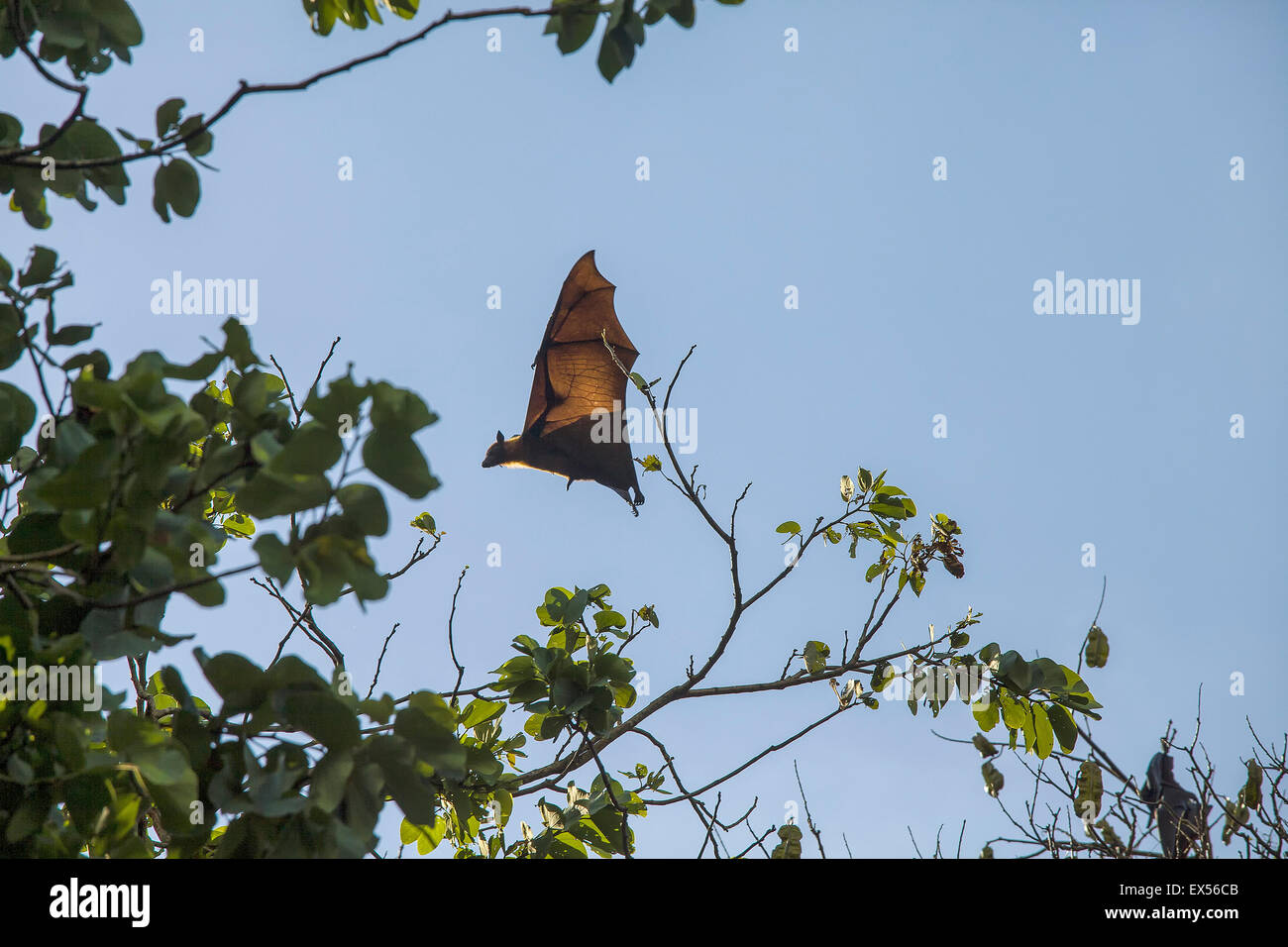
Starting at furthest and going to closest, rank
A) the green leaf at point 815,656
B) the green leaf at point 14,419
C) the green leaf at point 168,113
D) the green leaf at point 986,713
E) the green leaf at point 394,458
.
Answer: the green leaf at point 815,656 → the green leaf at point 986,713 → the green leaf at point 168,113 → the green leaf at point 14,419 → the green leaf at point 394,458

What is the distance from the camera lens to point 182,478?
1.75 meters

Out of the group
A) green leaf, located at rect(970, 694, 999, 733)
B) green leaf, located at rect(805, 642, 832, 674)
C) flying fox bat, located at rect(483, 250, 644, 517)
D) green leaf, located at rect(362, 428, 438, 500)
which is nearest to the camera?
green leaf, located at rect(362, 428, 438, 500)

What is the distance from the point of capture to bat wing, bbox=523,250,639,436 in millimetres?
6516

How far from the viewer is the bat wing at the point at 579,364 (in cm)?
652

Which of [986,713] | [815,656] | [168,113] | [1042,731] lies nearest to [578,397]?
[815,656]

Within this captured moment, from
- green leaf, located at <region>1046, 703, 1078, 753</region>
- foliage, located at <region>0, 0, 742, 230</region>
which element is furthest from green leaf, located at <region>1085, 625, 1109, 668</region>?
foliage, located at <region>0, 0, 742, 230</region>

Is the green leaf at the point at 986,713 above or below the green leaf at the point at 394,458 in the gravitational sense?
below

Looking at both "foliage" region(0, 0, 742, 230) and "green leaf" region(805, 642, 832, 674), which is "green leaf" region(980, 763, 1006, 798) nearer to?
"green leaf" region(805, 642, 832, 674)

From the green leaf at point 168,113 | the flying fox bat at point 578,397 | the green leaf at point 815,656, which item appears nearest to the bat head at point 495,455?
the flying fox bat at point 578,397

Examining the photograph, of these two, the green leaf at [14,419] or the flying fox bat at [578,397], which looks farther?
the flying fox bat at [578,397]

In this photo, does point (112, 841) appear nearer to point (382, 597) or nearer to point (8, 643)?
point (8, 643)

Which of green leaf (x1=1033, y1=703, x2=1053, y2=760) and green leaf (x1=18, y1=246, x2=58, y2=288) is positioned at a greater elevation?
green leaf (x1=18, y1=246, x2=58, y2=288)

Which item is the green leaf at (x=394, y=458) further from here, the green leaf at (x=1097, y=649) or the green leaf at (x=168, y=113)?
the green leaf at (x=1097, y=649)
